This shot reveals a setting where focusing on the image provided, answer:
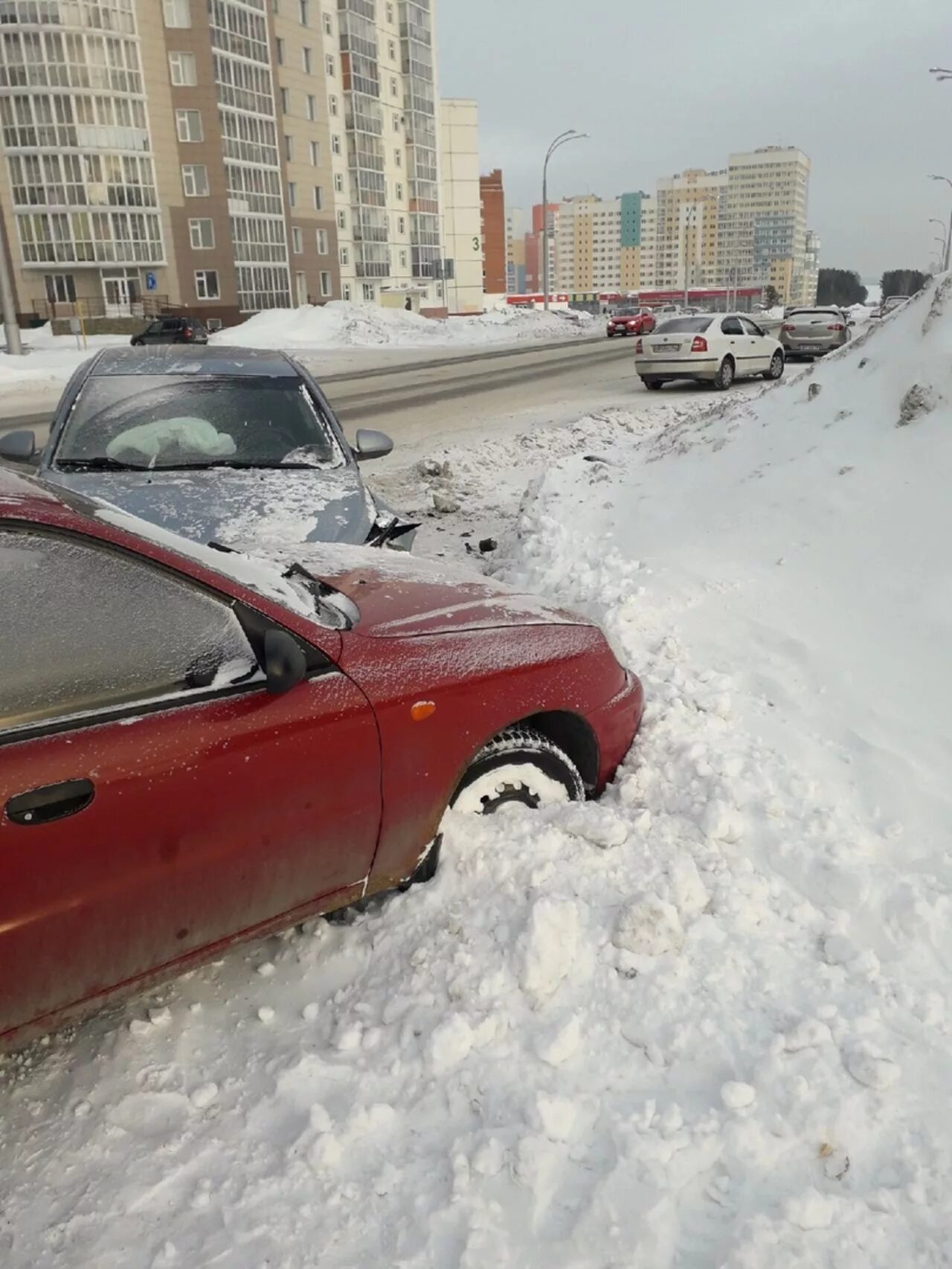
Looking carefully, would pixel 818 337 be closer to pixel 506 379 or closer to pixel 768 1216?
pixel 506 379

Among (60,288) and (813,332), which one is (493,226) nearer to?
(60,288)

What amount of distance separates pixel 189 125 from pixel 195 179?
9.25ft

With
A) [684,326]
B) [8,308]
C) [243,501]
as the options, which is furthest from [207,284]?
[243,501]

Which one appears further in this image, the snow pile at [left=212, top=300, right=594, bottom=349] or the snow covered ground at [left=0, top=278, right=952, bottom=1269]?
the snow pile at [left=212, top=300, right=594, bottom=349]

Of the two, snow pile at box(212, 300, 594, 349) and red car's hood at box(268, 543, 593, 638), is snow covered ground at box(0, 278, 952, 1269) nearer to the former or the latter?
red car's hood at box(268, 543, 593, 638)

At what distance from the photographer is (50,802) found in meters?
2.03

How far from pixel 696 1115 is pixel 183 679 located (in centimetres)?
166

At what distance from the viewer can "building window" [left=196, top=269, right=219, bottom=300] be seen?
177ft

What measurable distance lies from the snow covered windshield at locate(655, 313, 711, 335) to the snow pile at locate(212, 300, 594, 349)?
2426cm

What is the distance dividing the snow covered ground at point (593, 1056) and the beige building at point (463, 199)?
270ft

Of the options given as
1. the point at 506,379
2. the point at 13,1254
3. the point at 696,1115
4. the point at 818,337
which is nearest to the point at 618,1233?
the point at 696,1115

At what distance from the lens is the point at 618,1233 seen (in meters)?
2.07

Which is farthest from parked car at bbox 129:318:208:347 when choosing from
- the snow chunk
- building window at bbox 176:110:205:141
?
the snow chunk

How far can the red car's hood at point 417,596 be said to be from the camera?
2.96m
